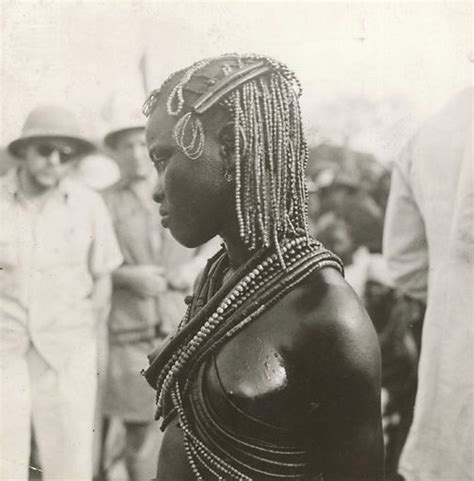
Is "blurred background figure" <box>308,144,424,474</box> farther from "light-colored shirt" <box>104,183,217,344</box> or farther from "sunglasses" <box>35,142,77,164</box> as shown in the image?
"sunglasses" <box>35,142,77,164</box>

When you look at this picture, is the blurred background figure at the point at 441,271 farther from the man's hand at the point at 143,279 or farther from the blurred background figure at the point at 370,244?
the man's hand at the point at 143,279

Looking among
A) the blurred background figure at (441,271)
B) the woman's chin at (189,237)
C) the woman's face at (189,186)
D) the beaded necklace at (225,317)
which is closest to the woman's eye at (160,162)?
the woman's face at (189,186)

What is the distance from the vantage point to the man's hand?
72.2 inches

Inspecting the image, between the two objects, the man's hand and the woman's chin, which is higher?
the woman's chin

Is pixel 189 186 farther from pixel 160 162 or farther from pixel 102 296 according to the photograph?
pixel 102 296

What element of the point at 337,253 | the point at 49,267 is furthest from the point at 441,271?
the point at 49,267

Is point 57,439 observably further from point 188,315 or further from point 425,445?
point 425,445

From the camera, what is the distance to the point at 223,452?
1.05 meters

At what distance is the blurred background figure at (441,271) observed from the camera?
170cm

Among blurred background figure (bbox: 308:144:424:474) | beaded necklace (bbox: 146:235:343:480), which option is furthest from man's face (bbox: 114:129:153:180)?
beaded necklace (bbox: 146:235:343:480)

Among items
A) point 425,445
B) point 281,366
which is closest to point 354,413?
point 281,366

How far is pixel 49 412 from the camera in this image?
67.4 inches

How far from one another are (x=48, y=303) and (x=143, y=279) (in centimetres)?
27

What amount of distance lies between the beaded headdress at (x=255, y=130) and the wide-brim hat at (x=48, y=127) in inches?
26.2
